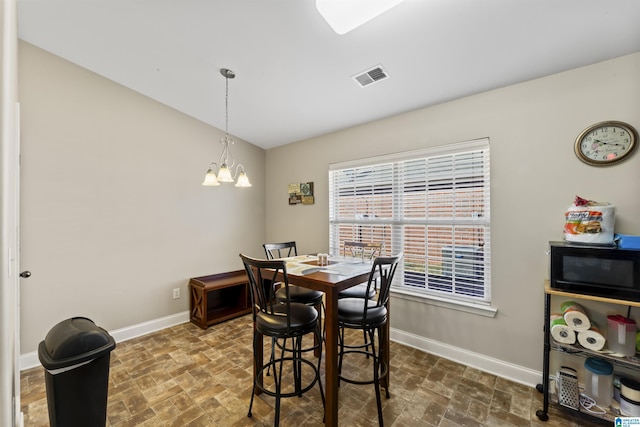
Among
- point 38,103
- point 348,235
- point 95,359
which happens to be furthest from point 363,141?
point 38,103

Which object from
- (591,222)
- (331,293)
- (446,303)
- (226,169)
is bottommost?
(446,303)

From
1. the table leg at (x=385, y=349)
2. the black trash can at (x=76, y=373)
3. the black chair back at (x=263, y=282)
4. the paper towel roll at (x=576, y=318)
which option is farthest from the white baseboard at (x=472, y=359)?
the black trash can at (x=76, y=373)

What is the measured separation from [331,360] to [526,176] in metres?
2.14

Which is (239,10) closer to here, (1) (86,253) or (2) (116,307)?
(1) (86,253)

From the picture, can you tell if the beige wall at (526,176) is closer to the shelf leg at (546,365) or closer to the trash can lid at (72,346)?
the shelf leg at (546,365)

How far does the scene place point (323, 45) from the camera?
2041 mm

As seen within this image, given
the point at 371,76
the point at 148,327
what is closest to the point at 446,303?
the point at 371,76

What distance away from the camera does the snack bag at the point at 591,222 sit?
172 centimetres

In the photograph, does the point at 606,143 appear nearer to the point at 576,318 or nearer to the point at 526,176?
the point at 526,176

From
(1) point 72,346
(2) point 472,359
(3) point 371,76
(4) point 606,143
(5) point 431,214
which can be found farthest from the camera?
(5) point 431,214

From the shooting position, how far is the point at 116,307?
116 inches

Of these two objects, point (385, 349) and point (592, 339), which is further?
point (385, 349)

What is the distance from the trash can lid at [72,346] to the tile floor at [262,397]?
3.11 feet

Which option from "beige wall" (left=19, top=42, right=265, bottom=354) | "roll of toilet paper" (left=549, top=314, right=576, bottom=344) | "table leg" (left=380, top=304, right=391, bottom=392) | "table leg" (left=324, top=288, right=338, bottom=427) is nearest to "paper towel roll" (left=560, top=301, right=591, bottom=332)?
"roll of toilet paper" (left=549, top=314, right=576, bottom=344)
